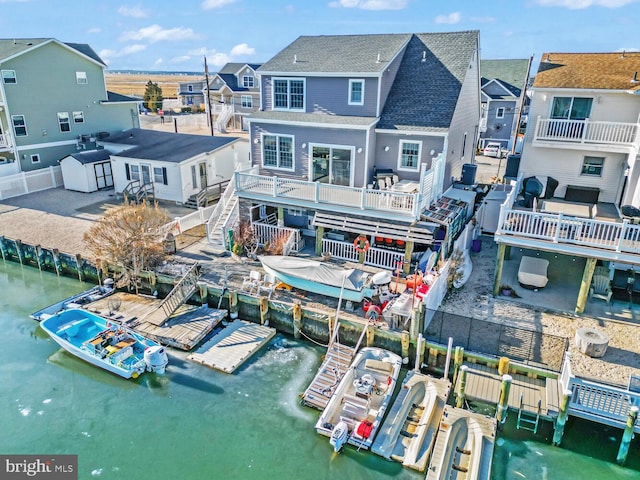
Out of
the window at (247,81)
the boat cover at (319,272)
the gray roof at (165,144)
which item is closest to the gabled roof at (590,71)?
the boat cover at (319,272)

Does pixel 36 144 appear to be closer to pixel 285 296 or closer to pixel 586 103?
pixel 285 296

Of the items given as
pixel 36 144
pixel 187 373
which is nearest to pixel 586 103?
pixel 187 373

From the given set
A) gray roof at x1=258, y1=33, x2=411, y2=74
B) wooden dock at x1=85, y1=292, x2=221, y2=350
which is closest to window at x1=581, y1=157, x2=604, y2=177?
gray roof at x1=258, y1=33, x2=411, y2=74

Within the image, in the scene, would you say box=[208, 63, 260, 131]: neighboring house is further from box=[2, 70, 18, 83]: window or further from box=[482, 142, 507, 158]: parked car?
box=[482, 142, 507, 158]: parked car

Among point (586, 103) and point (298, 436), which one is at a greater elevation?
point (586, 103)

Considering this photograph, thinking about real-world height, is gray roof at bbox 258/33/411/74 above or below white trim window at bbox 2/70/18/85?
above
